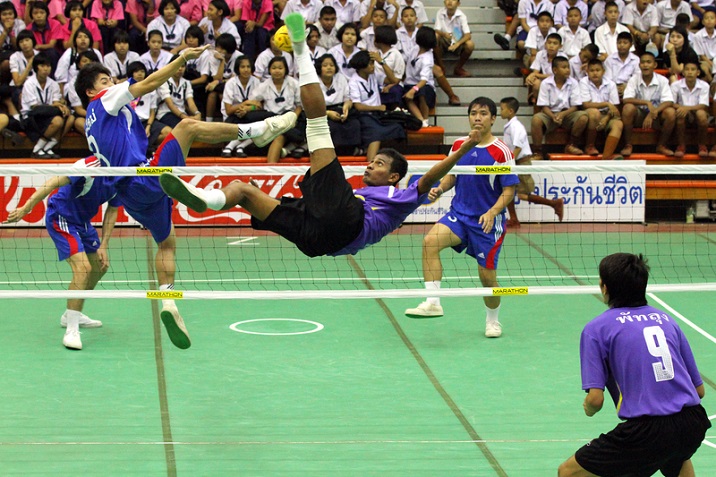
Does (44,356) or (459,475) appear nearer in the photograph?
(459,475)

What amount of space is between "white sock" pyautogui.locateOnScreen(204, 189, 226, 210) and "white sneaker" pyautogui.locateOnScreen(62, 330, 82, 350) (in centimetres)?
347

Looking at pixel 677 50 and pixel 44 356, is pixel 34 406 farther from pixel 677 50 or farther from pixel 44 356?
pixel 677 50

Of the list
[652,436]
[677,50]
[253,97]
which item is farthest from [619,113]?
[652,436]

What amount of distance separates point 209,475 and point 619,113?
1294cm

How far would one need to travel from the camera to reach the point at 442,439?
7.16 m

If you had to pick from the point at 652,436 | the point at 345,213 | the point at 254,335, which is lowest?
the point at 254,335

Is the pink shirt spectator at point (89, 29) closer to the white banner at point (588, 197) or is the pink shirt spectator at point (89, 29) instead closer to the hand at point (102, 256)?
the white banner at point (588, 197)

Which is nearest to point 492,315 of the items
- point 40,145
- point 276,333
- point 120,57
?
point 276,333

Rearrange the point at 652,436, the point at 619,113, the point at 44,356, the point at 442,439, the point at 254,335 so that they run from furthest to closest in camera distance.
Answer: the point at 619,113 → the point at 254,335 → the point at 44,356 → the point at 442,439 → the point at 652,436

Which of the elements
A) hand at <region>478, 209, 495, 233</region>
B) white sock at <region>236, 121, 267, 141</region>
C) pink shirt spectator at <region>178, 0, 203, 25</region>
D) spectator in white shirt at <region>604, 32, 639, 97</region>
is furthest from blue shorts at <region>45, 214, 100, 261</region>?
→ spectator in white shirt at <region>604, 32, 639, 97</region>

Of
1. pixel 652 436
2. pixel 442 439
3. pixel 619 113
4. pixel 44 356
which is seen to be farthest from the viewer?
pixel 619 113

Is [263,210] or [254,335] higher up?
[263,210]

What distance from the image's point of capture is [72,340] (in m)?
9.41

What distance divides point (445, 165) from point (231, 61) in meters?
11.5
